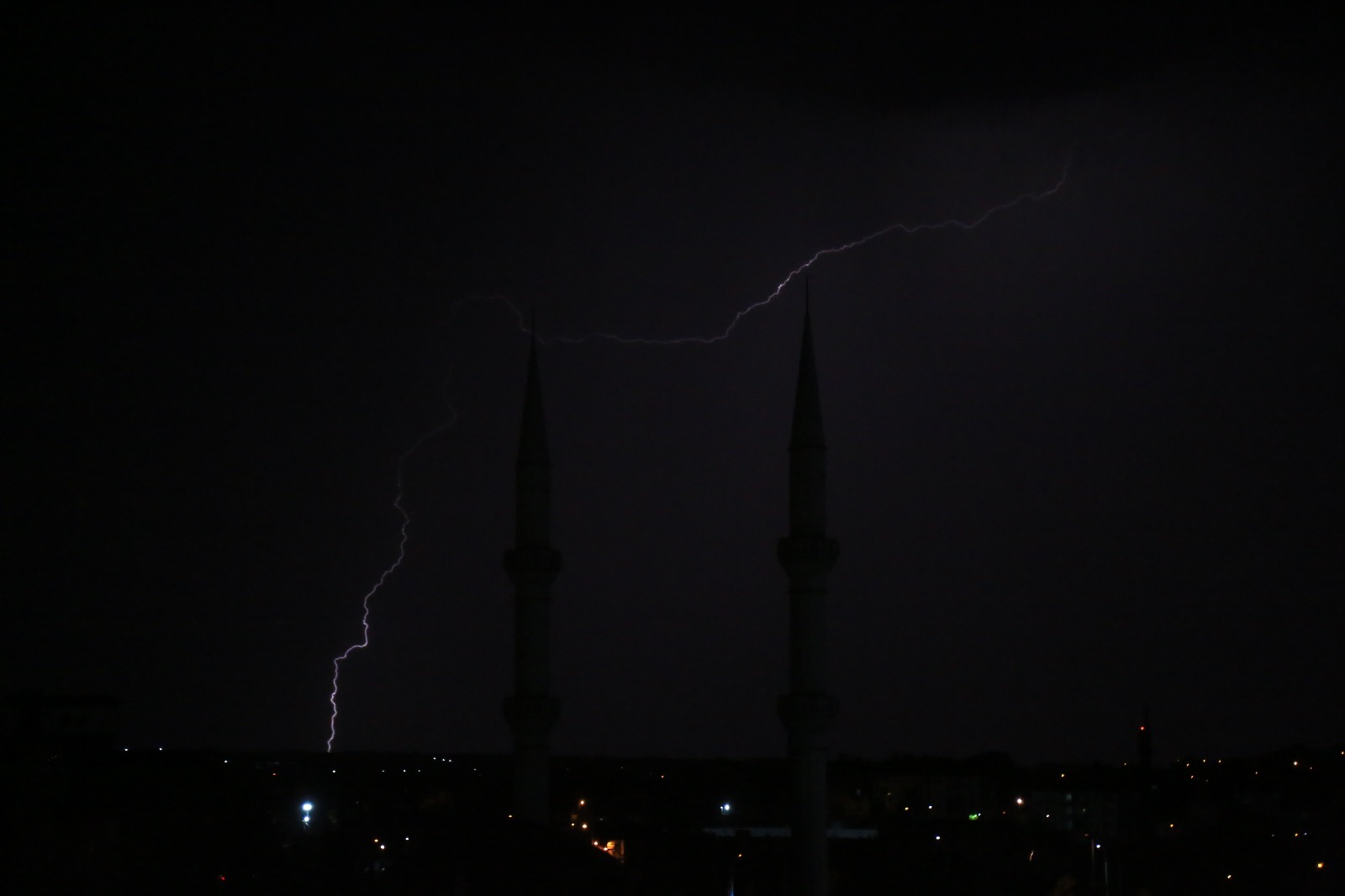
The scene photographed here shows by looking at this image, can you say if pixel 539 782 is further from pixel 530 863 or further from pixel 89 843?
pixel 89 843

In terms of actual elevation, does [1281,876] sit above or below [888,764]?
below

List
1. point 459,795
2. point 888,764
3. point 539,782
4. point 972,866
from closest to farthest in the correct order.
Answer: point 539,782 < point 972,866 < point 459,795 < point 888,764

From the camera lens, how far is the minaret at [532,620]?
43188mm

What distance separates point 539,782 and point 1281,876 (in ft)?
75.0

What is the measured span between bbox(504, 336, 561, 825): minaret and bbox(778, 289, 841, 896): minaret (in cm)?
660

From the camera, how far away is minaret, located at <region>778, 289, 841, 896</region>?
1574 inches

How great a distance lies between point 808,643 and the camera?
40156 millimetres

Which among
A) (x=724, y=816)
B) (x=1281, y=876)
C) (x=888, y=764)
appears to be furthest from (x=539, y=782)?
(x=888, y=764)

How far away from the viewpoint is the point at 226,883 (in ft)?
95.2

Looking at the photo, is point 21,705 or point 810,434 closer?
point 21,705

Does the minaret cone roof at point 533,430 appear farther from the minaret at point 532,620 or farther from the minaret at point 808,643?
the minaret at point 808,643

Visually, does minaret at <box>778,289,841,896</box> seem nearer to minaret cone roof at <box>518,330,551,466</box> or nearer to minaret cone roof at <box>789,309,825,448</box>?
minaret cone roof at <box>789,309,825,448</box>

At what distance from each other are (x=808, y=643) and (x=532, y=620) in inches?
301

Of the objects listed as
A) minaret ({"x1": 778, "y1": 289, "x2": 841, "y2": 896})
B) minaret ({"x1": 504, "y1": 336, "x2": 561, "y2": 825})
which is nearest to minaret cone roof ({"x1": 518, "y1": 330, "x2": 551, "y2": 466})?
minaret ({"x1": 504, "y1": 336, "x2": 561, "y2": 825})
